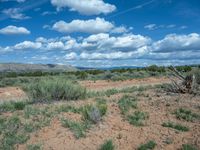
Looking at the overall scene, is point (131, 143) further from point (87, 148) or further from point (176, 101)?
point (176, 101)

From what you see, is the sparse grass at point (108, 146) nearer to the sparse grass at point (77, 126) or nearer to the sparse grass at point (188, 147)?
the sparse grass at point (77, 126)

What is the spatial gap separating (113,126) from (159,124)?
1.37 m

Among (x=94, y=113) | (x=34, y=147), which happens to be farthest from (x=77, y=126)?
(x=34, y=147)

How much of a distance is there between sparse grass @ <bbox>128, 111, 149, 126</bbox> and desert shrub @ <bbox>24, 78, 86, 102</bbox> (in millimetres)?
4424

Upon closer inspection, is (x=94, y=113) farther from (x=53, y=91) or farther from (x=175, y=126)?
(x=53, y=91)

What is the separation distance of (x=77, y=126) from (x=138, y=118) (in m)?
1.96

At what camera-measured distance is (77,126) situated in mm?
10000

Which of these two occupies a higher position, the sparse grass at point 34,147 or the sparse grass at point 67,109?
the sparse grass at point 67,109

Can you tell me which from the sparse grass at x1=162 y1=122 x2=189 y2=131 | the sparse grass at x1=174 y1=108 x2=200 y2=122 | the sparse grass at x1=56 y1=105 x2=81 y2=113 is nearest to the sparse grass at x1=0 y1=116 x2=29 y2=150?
the sparse grass at x1=56 y1=105 x2=81 y2=113

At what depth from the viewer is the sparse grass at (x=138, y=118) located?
10.2 meters

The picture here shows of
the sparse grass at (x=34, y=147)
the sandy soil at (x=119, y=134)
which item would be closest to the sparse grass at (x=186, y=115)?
Result: the sandy soil at (x=119, y=134)

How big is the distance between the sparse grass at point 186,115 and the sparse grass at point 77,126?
300 cm

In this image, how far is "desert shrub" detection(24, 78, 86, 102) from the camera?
1448 centimetres

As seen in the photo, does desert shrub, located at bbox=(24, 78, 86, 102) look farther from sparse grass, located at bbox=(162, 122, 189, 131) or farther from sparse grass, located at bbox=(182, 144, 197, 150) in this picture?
sparse grass, located at bbox=(182, 144, 197, 150)
